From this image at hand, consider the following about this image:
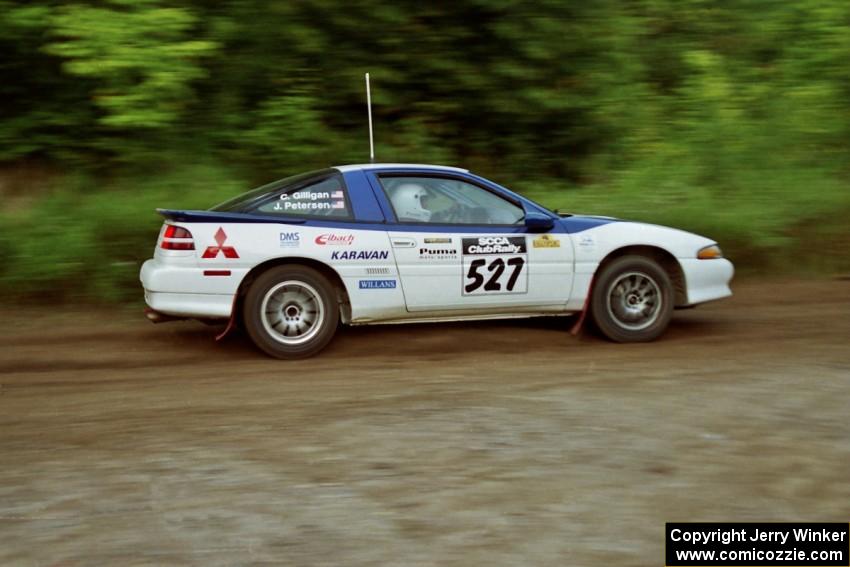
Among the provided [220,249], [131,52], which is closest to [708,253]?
[220,249]

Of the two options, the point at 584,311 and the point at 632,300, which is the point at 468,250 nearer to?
the point at 584,311

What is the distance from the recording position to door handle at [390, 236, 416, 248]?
7.94 meters

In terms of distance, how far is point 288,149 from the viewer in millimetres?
12562

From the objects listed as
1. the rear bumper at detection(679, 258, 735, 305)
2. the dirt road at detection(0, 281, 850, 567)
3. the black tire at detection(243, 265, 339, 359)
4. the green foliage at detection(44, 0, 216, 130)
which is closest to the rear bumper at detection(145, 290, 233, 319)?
the black tire at detection(243, 265, 339, 359)

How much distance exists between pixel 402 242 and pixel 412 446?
2.80m

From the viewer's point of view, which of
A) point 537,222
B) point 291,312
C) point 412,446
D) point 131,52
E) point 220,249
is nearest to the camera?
point 412,446

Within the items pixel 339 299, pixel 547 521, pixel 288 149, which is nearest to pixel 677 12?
pixel 288 149

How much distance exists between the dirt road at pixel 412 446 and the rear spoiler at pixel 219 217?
111 centimetres

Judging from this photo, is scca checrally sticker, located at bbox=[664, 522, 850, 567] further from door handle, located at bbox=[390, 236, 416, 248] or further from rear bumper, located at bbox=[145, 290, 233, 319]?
rear bumper, located at bbox=[145, 290, 233, 319]

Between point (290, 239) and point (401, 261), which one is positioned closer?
point (290, 239)

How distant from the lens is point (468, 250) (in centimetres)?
805

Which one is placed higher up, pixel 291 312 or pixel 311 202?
pixel 311 202

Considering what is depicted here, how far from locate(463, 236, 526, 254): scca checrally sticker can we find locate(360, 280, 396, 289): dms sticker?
0.65 metres

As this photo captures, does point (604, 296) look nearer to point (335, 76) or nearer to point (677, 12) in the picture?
point (335, 76)
